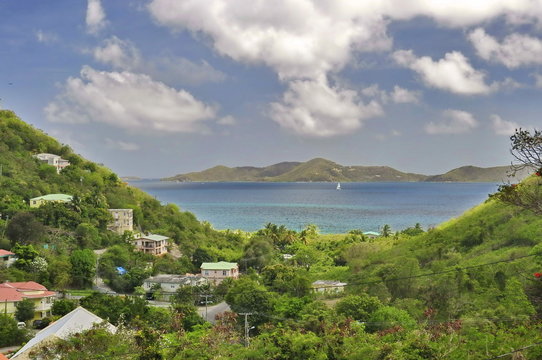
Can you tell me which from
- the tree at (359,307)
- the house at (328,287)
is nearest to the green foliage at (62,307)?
the house at (328,287)

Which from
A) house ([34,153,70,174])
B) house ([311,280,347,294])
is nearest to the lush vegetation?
house ([311,280,347,294])

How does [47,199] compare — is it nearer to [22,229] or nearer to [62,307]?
[22,229]

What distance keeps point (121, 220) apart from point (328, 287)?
24.9 meters

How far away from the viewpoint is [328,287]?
3134 cm

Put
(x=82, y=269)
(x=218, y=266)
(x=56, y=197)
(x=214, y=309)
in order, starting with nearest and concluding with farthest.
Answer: (x=214, y=309) < (x=82, y=269) < (x=218, y=266) < (x=56, y=197)

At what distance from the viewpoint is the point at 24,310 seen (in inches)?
993

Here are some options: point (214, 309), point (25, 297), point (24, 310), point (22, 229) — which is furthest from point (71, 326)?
point (22, 229)

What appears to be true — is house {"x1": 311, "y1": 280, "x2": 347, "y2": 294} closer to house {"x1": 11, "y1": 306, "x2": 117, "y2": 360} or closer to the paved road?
the paved road

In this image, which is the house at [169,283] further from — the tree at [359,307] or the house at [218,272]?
the tree at [359,307]

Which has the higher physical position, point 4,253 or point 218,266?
point 4,253

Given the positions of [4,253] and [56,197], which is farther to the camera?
[56,197]

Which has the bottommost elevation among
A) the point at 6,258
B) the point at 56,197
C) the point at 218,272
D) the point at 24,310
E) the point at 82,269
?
the point at 218,272

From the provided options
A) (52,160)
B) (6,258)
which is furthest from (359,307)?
(52,160)

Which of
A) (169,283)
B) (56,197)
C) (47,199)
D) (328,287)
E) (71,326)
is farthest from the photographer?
(56,197)
